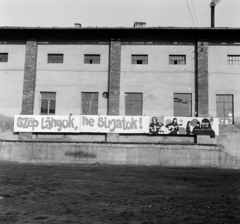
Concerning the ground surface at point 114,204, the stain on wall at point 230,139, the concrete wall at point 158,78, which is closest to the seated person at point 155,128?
the concrete wall at point 158,78

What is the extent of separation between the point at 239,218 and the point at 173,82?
50.7 feet

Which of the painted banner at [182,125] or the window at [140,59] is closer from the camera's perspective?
the painted banner at [182,125]

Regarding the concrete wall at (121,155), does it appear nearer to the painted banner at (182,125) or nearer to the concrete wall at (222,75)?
the painted banner at (182,125)

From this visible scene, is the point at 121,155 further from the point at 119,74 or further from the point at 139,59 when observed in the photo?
the point at 139,59

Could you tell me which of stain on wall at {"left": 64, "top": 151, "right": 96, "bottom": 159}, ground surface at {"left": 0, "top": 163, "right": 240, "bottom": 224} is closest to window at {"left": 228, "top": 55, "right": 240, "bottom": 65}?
stain on wall at {"left": 64, "top": 151, "right": 96, "bottom": 159}

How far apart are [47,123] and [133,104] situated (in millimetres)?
6589

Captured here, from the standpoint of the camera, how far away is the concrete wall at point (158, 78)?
2028 cm

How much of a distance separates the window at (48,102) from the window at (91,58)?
3683 mm

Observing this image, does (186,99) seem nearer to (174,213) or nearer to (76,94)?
(76,94)

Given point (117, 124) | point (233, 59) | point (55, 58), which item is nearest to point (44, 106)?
point (55, 58)

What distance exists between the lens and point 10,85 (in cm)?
2092

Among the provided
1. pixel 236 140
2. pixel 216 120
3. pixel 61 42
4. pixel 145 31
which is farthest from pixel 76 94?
pixel 236 140

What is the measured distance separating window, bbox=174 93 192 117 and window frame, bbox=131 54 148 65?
11.5ft

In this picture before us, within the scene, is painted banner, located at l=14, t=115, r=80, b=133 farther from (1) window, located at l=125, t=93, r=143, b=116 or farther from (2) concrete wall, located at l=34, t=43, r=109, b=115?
(1) window, located at l=125, t=93, r=143, b=116
